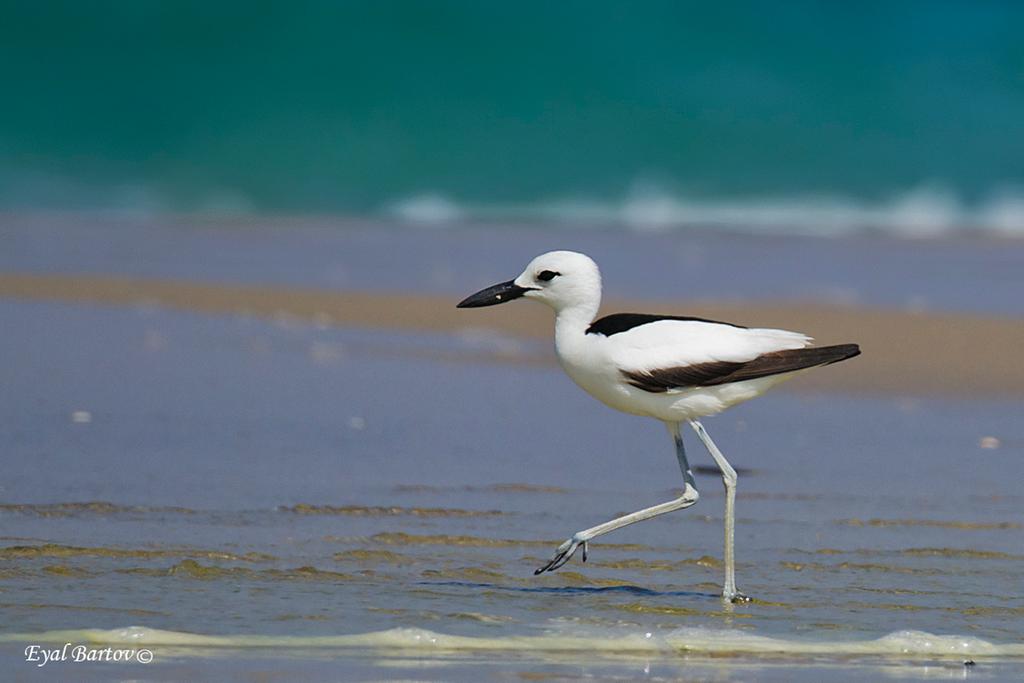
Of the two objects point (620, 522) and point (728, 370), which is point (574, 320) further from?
point (620, 522)

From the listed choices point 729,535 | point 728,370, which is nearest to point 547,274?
point 728,370

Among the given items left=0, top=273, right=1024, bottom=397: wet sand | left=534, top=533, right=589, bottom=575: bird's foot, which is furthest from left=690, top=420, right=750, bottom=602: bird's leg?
left=0, top=273, right=1024, bottom=397: wet sand

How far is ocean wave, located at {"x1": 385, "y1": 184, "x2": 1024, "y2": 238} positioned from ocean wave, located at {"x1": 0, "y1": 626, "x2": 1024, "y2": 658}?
23.3 metres

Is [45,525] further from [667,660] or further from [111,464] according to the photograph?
[667,660]

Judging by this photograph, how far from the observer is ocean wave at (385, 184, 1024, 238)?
29.6 metres

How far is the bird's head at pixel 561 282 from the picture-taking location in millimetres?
5996

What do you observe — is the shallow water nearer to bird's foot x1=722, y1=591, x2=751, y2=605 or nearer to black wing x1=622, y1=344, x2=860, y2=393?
bird's foot x1=722, y1=591, x2=751, y2=605

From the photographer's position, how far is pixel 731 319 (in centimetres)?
1241

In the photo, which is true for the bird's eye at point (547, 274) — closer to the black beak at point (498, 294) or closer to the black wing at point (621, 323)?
the black beak at point (498, 294)

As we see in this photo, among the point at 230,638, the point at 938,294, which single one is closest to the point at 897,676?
the point at 230,638

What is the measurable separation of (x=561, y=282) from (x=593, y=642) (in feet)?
4.68

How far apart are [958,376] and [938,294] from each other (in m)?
4.27

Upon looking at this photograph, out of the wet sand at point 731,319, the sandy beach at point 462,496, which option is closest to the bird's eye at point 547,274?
the sandy beach at point 462,496

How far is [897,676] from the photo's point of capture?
191 inches
